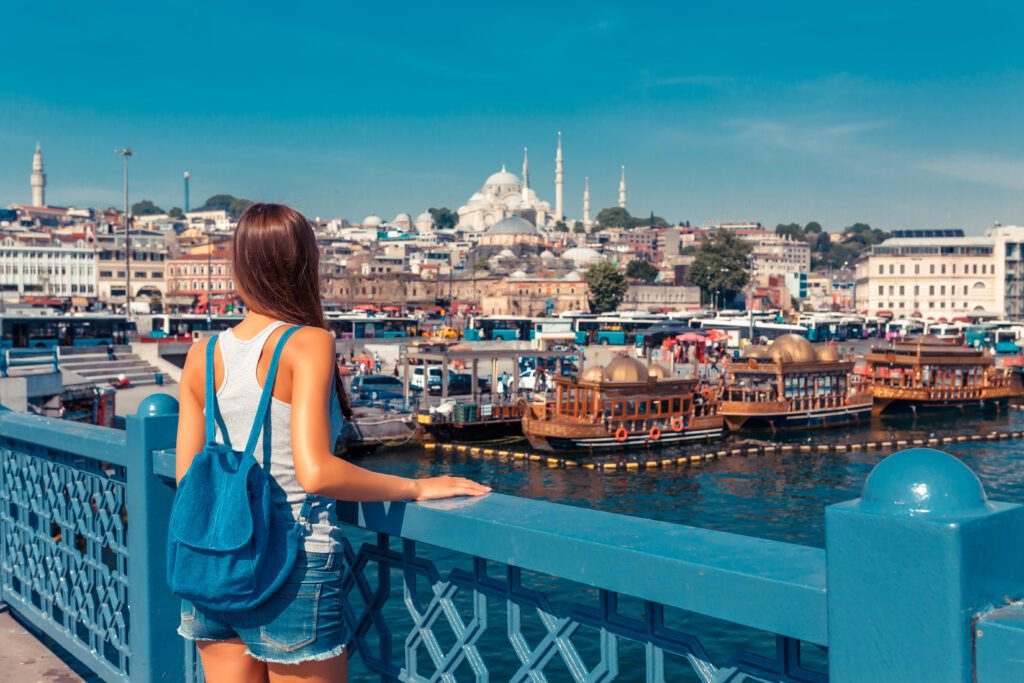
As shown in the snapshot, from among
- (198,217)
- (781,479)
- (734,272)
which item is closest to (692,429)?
(781,479)

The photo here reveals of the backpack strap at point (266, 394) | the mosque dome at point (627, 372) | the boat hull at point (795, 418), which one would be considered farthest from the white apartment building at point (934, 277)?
the backpack strap at point (266, 394)

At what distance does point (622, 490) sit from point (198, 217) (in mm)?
144763

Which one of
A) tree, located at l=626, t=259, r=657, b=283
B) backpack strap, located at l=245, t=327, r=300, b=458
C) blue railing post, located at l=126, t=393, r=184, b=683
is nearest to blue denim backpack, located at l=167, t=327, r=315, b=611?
backpack strap, located at l=245, t=327, r=300, b=458

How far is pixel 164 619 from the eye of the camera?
2.84m

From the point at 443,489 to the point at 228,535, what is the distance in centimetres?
46

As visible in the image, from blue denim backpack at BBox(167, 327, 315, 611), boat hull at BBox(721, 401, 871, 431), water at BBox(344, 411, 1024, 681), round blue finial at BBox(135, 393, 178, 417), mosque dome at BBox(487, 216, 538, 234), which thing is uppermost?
mosque dome at BBox(487, 216, 538, 234)

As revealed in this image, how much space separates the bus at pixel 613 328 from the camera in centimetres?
4856

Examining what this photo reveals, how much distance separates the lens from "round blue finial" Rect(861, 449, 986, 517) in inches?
51.5

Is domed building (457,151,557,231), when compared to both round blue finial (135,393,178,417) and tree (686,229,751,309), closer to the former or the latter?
tree (686,229,751,309)

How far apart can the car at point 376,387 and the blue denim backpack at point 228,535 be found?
2601cm

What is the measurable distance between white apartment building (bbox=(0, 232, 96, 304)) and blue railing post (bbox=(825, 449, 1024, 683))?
3112 inches

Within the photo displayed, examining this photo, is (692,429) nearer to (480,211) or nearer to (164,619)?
(164,619)

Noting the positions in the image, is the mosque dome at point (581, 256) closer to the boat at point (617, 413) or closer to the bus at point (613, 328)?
the bus at point (613, 328)

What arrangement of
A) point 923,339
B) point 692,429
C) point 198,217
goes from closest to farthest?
point 692,429 < point 923,339 < point 198,217
